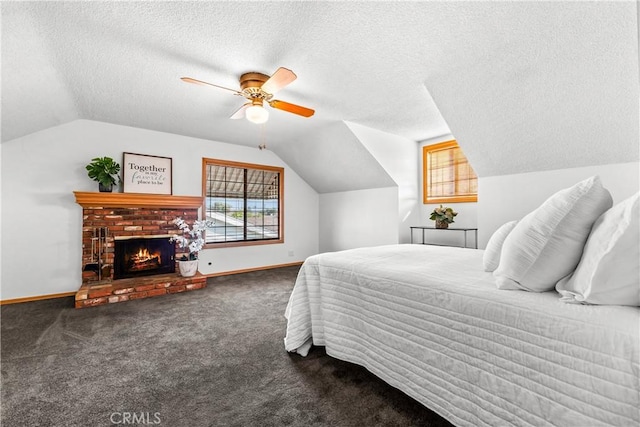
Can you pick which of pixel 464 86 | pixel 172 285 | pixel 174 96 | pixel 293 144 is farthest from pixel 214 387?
pixel 293 144

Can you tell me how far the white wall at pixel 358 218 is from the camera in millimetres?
4762

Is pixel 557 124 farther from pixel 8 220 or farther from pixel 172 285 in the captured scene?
pixel 8 220

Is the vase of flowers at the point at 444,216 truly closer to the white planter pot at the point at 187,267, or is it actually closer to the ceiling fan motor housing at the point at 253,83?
the ceiling fan motor housing at the point at 253,83

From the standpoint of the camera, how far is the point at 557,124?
265 cm

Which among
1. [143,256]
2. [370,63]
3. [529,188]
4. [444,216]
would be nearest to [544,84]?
[529,188]

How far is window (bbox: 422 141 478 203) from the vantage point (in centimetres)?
425

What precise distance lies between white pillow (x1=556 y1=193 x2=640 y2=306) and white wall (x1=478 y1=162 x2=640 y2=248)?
247cm

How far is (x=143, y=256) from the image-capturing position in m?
4.09

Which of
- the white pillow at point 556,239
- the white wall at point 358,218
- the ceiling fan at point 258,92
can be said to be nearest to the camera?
the white pillow at point 556,239

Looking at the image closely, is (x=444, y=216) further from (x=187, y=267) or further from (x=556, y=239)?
(x=187, y=267)

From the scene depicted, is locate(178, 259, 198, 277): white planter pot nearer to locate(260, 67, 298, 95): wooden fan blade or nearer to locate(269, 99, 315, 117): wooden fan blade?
locate(269, 99, 315, 117): wooden fan blade

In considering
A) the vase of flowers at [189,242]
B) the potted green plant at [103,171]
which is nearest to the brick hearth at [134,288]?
the vase of flowers at [189,242]

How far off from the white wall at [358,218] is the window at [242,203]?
1037mm

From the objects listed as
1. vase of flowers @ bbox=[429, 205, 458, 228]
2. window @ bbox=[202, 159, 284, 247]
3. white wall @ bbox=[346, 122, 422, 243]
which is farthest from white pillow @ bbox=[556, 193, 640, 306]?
window @ bbox=[202, 159, 284, 247]
